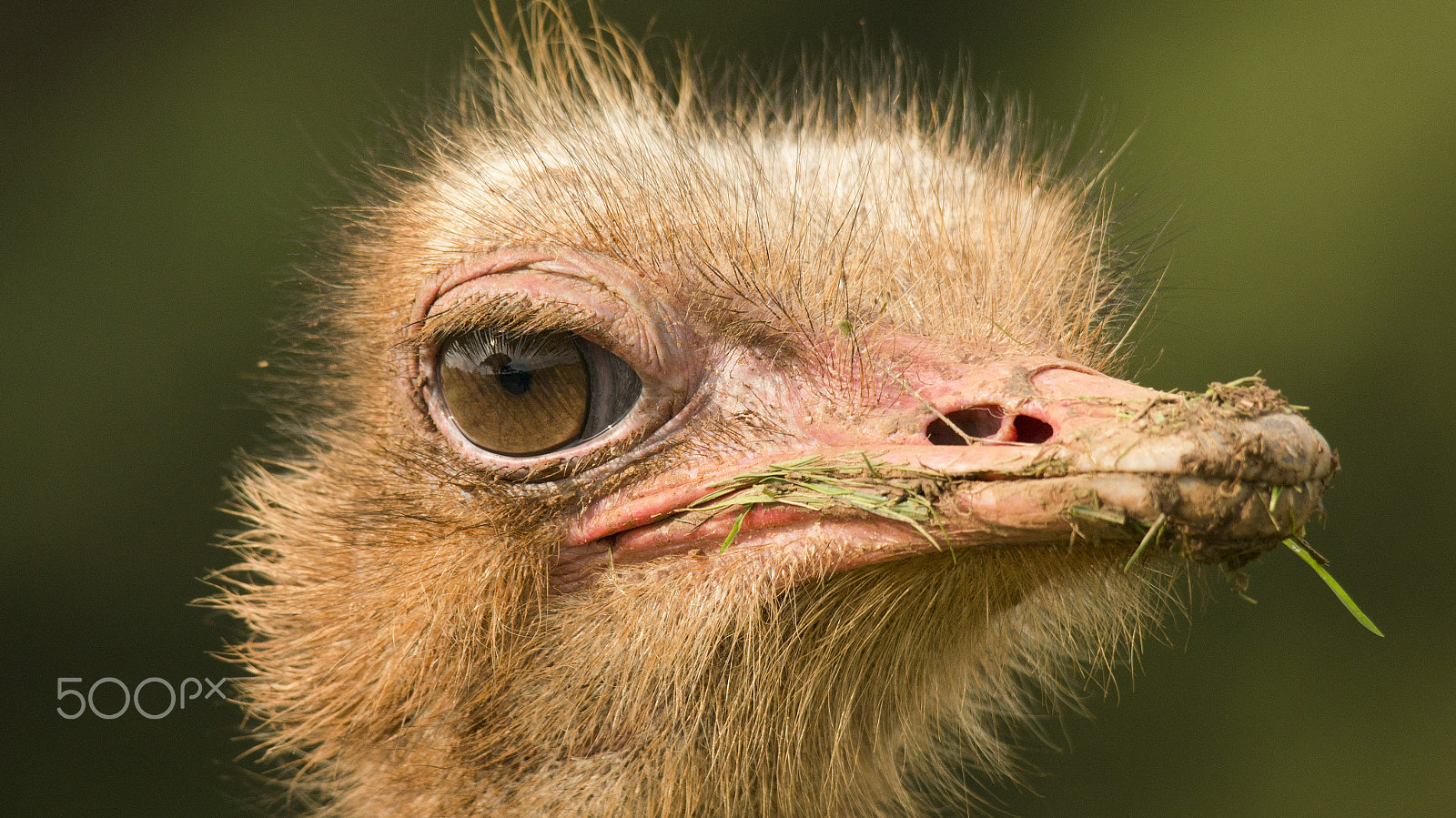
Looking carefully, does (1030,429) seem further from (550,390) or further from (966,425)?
(550,390)

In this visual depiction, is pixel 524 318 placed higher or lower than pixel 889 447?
higher

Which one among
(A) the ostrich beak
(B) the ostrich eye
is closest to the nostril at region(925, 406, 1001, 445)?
(A) the ostrich beak

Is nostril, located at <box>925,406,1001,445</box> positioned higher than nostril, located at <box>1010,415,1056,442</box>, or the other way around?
nostril, located at <box>1010,415,1056,442</box>

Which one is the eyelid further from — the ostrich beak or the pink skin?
the ostrich beak

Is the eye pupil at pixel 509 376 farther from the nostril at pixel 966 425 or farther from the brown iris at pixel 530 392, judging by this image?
the nostril at pixel 966 425

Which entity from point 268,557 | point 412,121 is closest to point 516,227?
point 412,121

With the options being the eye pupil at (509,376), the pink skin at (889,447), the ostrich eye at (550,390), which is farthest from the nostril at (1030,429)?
the eye pupil at (509,376)

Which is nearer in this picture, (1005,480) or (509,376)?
(1005,480)

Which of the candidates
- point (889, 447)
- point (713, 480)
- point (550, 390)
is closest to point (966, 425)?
point (889, 447)
